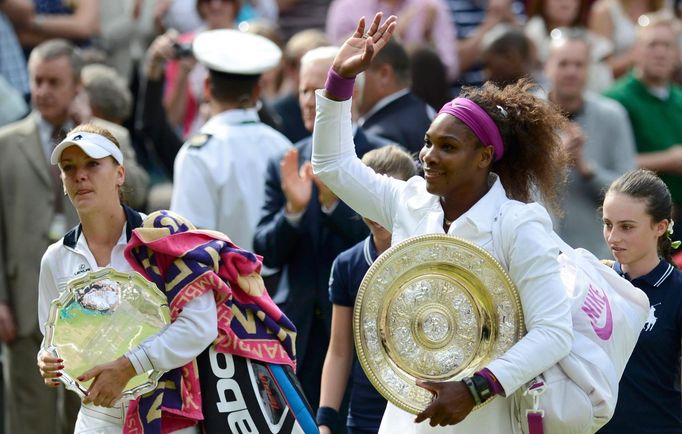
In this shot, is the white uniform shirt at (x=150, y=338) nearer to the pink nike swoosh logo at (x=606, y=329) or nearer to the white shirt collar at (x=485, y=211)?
the white shirt collar at (x=485, y=211)

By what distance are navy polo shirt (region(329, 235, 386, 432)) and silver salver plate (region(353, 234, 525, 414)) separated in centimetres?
99

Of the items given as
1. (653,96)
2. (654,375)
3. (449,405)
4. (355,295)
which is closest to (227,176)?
(355,295)

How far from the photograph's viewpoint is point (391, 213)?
4781 millimetres

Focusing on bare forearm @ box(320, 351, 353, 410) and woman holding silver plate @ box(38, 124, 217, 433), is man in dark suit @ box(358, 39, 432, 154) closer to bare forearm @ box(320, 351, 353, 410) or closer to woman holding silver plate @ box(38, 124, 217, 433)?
bare forearm @ box(320, 351, 353, 410)

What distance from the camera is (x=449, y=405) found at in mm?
4211

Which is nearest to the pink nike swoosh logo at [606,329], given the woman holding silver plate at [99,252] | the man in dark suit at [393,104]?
the woman holding silver plate at [99,252]

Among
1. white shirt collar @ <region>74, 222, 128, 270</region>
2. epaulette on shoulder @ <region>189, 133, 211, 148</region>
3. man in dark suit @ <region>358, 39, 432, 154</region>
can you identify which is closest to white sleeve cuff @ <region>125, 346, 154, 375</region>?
white shirt collar @ <region>74, 222, 128, 270</region>

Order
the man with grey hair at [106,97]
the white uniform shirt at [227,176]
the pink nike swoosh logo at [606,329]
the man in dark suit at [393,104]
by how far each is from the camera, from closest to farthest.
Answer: the pink nike swoosh logo at [606,329], the white uniform shirt at [227,176], the man in dark suit at [393,104], the man with grey hair at [106,97]

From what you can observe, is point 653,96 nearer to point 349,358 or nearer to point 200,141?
point 200,141

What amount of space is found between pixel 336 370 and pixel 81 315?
1150mm

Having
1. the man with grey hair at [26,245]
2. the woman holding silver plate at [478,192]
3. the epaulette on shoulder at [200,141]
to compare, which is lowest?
the man with grey hair at [26,245]

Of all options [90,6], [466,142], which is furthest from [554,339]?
[90,6]

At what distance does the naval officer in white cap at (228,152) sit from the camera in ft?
23.6

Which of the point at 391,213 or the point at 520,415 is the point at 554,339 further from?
the point at 391,213
